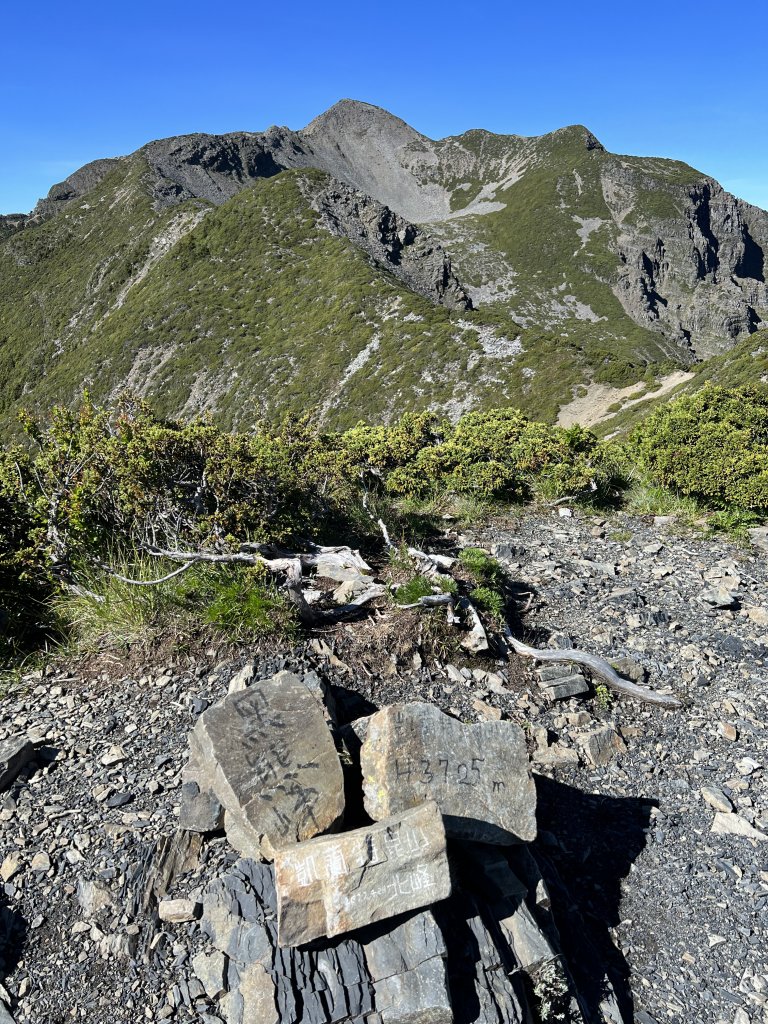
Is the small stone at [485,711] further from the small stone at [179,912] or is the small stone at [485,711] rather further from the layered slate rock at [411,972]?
the small stone at [179,912]

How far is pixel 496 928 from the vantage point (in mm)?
4102

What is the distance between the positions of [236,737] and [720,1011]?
3.90 meters

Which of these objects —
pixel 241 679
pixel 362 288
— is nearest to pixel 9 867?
pixel 241 679

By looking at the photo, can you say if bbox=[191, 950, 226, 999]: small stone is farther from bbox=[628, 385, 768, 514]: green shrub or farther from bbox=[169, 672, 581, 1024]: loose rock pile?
bbox=[628, 385, 768, 514]: green shrub

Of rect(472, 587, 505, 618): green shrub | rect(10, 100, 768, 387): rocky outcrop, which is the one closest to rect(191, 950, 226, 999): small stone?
rect(472, 587, 505, 618): green shrub

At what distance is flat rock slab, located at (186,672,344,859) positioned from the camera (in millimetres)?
4035

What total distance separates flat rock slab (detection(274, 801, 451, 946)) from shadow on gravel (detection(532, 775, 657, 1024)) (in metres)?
1.73

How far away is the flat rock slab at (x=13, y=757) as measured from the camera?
5004mm

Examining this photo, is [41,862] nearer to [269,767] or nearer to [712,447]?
[269,767]

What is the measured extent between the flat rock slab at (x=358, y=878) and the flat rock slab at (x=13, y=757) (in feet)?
8.98

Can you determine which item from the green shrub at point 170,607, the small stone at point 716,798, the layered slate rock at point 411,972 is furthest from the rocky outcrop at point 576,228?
the layered slate rock at point 411,972

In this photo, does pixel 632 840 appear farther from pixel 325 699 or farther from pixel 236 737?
pixel 236 737

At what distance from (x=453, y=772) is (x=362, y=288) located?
217ft

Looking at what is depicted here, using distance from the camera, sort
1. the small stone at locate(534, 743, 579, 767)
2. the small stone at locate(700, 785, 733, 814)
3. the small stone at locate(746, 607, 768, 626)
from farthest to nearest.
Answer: the small stone at locate(746, 607, 768, 626), the small stone at locate(534, 743, 579, 767), the small stone at locate(700, 785, 733, 814)
